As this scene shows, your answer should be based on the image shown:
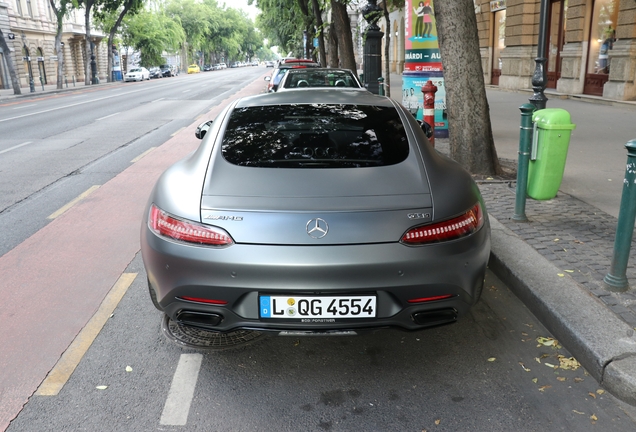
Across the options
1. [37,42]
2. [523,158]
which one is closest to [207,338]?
[523,158]

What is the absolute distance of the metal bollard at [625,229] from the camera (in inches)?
147

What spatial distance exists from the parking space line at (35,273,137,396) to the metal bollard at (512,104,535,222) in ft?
11.8

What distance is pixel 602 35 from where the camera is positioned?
18984 mm

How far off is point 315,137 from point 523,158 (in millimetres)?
2802

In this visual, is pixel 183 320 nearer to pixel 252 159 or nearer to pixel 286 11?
pixel 252 159

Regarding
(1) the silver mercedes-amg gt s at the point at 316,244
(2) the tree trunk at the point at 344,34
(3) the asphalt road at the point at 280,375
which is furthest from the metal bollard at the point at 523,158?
(2) the tree trunk at the point at 344,34

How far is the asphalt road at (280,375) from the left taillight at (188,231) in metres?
0.80

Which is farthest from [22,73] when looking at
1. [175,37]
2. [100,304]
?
[100,304]

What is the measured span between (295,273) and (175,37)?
8136cm

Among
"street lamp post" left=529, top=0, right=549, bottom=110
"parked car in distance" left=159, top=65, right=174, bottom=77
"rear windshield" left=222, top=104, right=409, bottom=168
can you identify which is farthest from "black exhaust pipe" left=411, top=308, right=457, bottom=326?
"parked car in distance" left=159, top=65, right=174, bottom=77

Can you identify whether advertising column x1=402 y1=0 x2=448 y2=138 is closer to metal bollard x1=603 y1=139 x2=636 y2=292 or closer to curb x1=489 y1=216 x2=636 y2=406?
curb x1=489 y1=216 x2=636 y2=406

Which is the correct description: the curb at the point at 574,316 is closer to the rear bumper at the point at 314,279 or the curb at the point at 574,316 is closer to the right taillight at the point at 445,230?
the rear bumper at the point at 314,279

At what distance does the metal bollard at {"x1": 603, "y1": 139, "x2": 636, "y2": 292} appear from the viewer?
3732 millimetres

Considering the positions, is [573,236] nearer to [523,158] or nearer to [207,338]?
[523,158]
